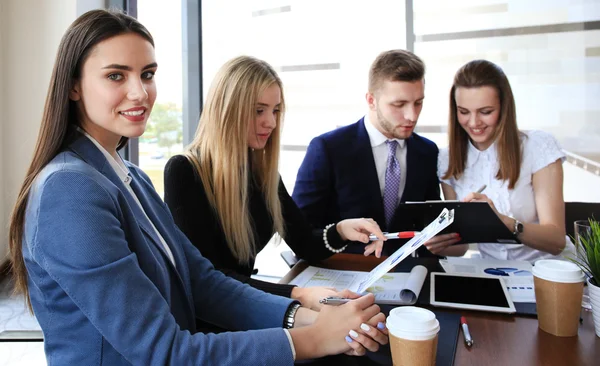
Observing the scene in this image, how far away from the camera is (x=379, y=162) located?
2.34 metres

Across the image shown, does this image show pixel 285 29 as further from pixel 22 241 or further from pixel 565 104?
pixel 22 241

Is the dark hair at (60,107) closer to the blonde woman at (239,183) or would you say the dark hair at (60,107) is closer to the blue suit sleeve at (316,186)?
the blonde woman at (239,183)

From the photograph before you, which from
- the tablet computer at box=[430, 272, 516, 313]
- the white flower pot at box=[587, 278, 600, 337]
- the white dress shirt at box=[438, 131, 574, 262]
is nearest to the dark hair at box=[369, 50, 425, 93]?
the white dress shirt at box=[438, 131, 574, 262]

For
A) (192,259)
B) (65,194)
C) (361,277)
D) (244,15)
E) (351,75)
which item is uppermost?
(244,15)

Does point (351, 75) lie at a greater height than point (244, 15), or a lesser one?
lesser

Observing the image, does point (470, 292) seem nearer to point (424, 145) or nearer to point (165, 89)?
point (424, 145)

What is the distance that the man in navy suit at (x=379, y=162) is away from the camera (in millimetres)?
2283

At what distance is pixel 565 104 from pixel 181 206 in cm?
283

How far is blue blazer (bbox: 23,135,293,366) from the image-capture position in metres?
0.78

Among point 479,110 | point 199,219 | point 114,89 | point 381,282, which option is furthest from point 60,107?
point 479,110

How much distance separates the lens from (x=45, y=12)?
9.46 ft

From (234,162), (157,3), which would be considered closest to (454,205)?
(234,162)

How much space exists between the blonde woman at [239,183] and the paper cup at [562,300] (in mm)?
622

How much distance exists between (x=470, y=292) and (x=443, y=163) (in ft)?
3.75
